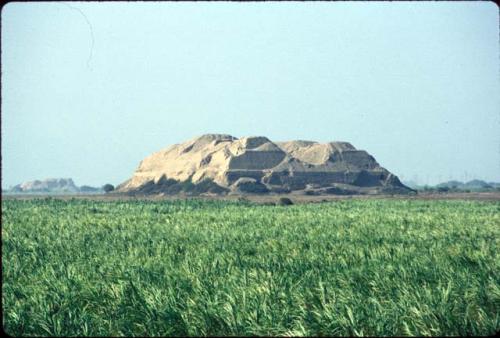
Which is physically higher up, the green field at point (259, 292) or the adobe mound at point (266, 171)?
the adobe mound at point (266, 171)

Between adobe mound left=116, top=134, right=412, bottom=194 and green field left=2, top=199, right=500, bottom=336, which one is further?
adobe mound left=116, top=134, right=412, bottom=194

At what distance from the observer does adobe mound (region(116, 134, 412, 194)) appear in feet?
288

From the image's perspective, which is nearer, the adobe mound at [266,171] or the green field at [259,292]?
the green field at [259,292]

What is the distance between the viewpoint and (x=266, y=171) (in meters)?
94.6

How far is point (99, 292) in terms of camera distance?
8.81m

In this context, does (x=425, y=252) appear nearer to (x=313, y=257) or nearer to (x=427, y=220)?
(x=313, y=257)

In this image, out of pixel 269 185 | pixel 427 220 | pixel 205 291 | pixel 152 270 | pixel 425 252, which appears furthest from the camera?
pixel 269 185

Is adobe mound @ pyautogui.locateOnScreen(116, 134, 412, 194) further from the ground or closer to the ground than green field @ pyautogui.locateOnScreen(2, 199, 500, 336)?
further from the ground

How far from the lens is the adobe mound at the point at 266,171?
87875 millimetres

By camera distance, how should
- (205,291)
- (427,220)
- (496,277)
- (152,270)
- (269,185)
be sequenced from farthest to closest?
(269,185)
(427,220)
(152,270)
(496,277)
(205,291)

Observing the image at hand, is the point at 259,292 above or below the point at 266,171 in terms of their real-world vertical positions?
below

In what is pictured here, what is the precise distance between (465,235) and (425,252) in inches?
208

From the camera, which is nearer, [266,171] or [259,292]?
[259,292]

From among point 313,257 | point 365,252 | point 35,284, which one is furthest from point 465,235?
point 35,284
